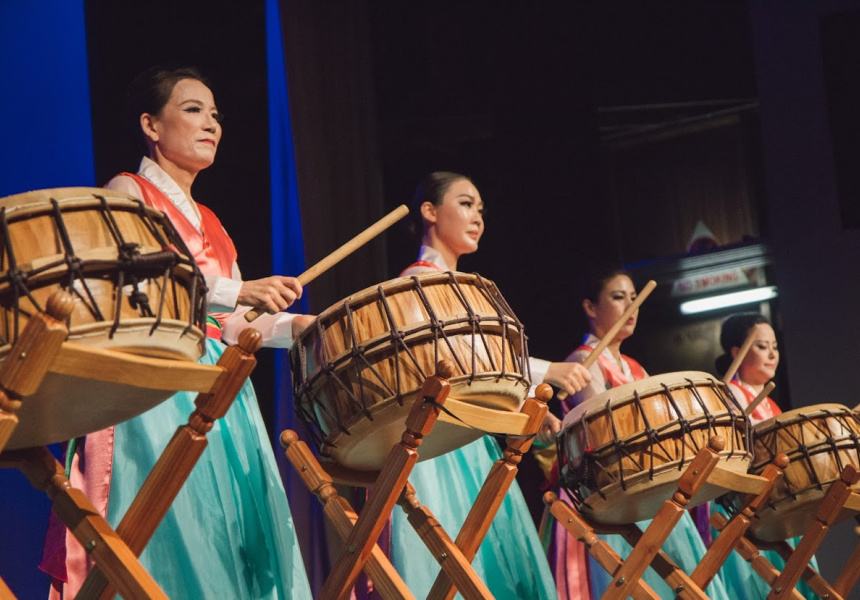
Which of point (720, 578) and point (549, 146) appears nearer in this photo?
point (720, 578)

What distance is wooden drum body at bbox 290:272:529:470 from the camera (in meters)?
1.94

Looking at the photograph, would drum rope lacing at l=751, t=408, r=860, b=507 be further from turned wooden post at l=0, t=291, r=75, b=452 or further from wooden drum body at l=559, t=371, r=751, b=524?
turned wooden post at l=0, t=291, r=75, b=452

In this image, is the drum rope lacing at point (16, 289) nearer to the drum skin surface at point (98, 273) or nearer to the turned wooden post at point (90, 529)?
the drum skin surface at point (98, 273)

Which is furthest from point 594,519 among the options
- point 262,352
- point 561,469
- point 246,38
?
point 246,38

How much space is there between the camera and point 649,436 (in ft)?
8.39

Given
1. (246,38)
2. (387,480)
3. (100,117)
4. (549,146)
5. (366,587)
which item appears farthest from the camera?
(549,146)

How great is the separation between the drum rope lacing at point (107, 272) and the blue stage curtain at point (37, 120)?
1.06 metres

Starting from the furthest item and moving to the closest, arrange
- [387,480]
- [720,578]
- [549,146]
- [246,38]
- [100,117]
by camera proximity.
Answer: [549,146] < [246,38] < [720,578] < [100,117] < [387,480]

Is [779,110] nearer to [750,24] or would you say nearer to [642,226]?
[750,24]

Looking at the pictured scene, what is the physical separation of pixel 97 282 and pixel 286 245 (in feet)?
6.12

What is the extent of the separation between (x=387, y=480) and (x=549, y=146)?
12.0 feet

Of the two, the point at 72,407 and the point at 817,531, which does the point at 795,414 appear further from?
the point at 72,407

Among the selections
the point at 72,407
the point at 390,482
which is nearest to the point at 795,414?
the point at 390,482

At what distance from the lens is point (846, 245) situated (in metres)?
5.56
